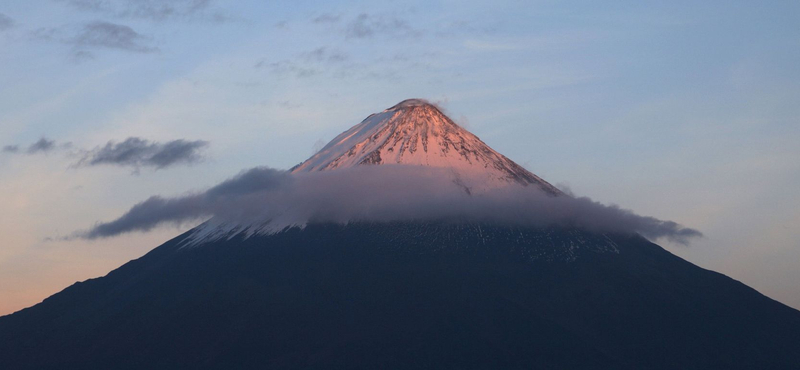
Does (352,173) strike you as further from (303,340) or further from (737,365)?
(737,365)

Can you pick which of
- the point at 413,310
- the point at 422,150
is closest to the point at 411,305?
the point at 413,310

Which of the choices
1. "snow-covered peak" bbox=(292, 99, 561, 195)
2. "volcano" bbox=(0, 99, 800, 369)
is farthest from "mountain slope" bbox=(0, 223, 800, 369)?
"snow-covered peak" bbox=(292, 99, 561, 195)

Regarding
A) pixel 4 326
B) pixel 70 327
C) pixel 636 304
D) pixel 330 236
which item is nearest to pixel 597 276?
pixel 636 304

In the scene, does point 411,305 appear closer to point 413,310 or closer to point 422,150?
point 413,310

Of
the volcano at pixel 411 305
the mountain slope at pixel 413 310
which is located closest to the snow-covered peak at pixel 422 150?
the volcano at pixel 411 305

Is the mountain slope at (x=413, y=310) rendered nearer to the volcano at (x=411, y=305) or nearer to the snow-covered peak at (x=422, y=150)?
the volcano at (x=411, y=305)

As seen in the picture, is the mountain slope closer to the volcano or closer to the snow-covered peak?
the volcano
